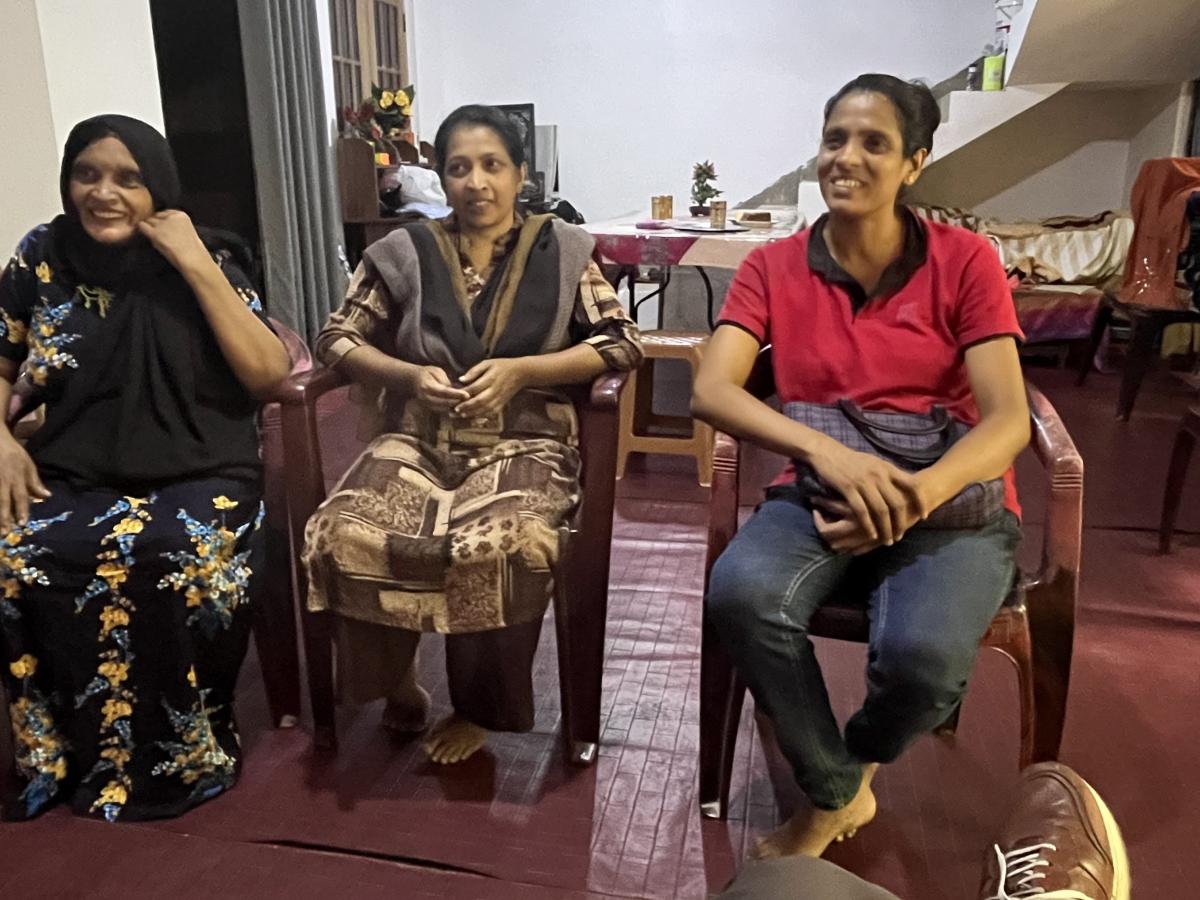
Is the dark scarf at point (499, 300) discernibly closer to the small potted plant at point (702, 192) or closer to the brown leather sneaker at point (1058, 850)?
the brown leather sneaker at point (1058, 850)

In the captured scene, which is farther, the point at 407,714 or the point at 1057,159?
the point at 1057,159

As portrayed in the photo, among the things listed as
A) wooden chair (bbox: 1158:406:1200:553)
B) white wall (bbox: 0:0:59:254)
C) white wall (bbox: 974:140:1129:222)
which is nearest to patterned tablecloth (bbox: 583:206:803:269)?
wooden chair (bbox: 1158:406:1200:553)

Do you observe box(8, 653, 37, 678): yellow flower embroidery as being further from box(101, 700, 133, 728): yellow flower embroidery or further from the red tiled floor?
the red tiled floor

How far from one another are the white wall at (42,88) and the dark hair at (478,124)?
1351 mm

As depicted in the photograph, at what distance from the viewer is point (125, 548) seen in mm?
1464

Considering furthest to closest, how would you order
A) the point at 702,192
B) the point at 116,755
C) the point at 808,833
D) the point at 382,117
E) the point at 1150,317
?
the point at 382,117 < the point at 702,192 < the point at 1150,317 < the point at 116,755 < the point at 808,833

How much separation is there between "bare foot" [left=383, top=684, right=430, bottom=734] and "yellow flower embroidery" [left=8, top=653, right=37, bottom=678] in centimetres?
58

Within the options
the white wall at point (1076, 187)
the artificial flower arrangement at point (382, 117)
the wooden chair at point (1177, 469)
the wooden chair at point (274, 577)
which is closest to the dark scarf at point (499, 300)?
the wooden chair at point (274, 577)

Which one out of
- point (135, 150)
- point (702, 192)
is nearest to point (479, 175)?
point (135, 150)

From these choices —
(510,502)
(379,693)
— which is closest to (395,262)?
(510,502)

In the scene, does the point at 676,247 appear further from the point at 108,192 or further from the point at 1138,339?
the point at 108,192

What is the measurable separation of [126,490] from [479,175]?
Result: 30.3 inches

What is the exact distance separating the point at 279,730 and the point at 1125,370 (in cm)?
331

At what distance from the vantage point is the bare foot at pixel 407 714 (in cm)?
181
